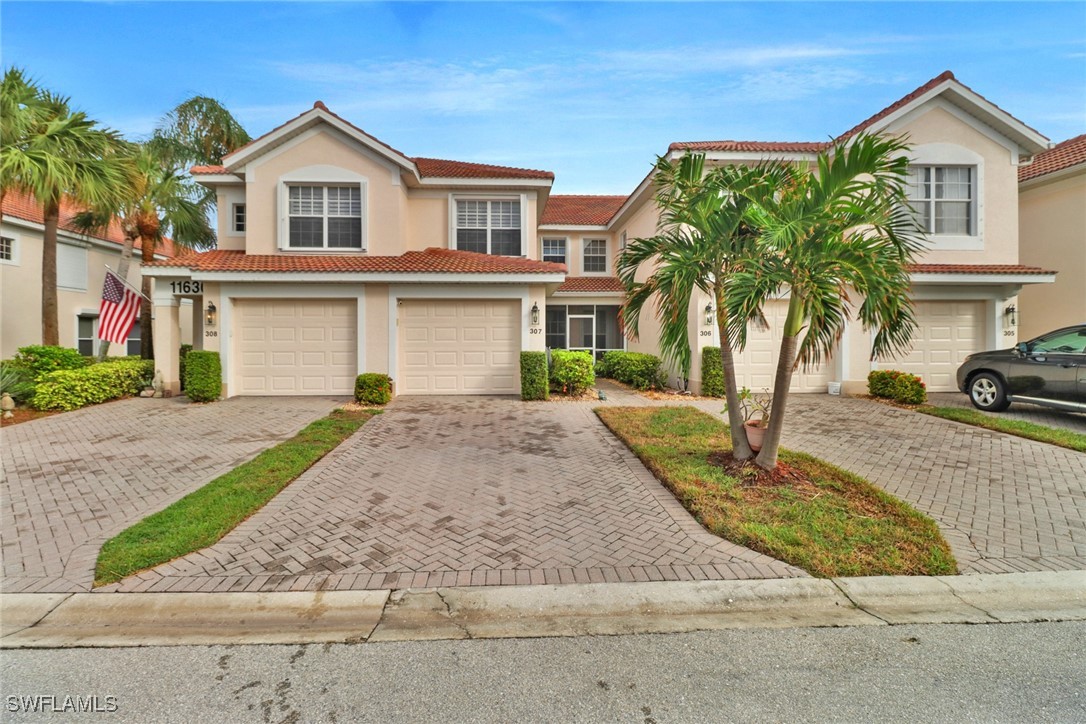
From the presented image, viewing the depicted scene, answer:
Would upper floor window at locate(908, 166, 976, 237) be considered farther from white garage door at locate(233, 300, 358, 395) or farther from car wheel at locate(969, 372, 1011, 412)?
white garage door at locate(233, 300, 358, 395)

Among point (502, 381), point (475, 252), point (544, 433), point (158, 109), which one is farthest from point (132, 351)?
point (544, 433)

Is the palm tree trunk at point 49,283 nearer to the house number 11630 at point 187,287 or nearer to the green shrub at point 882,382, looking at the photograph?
the house number 11630 at point 187,287

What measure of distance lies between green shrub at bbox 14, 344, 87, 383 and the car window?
838 inches

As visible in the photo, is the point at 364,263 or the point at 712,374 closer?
the point at 712,374

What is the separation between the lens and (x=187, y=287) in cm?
1230

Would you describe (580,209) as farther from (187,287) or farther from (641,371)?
(187,287)

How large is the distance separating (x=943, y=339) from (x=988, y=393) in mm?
3250

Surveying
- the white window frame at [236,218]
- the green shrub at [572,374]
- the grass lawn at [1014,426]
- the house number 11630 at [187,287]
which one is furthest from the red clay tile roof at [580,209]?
the grass lawn at [1014,426]

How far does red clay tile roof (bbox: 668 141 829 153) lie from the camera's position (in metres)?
11.9

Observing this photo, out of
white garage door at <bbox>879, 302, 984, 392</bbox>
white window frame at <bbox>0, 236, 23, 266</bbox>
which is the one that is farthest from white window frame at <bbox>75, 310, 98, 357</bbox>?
white garage door at <bbox>879, 302, 984, 392</bbox>

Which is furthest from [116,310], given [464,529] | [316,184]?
[464,529]

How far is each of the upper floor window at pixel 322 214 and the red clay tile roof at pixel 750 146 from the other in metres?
8.57

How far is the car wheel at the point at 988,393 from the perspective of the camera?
9742mm

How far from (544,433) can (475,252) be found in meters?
7.52
